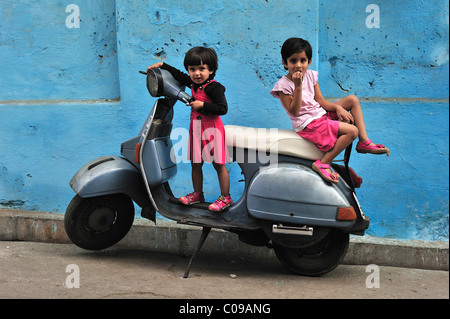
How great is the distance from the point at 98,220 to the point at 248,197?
45.3 inches

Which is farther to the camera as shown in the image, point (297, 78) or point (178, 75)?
point (178, 75)

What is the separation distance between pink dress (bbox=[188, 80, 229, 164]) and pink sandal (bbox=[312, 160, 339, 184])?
63cm

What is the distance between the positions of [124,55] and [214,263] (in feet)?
6.66

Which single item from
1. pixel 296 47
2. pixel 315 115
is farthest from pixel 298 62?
pixel 315 115

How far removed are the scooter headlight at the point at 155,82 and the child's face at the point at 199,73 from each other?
0.73 ft

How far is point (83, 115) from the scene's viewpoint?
492 cm

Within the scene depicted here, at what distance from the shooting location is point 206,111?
3.64 meters

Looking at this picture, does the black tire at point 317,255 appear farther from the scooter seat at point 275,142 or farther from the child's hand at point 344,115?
the child's hand at point 344,115

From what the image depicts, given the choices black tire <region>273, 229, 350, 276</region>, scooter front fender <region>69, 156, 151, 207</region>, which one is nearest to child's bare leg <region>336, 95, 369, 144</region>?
black tire <region>273, 229, 350, 276</region>

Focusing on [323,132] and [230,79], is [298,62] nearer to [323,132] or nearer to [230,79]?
[323,132]

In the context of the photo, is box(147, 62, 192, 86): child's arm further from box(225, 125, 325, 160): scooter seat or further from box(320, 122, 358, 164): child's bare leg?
box(320, 122, 358, 164): child's bare leg

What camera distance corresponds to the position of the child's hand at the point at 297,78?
3.47 metres

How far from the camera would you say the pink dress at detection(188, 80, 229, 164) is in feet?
12.3
